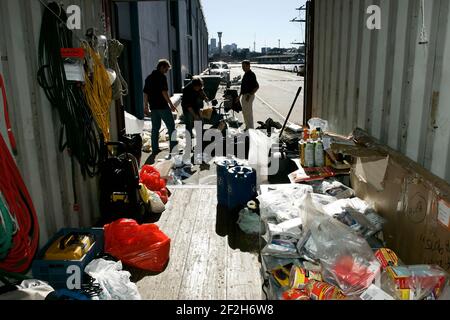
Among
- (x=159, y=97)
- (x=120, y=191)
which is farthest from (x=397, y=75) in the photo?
(x=159, y=97)

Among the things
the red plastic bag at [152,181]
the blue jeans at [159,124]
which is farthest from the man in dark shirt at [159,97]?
the red plastic bag at [152,181]

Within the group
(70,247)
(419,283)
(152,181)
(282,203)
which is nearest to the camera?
(419,283)

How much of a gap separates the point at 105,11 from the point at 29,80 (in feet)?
8.10

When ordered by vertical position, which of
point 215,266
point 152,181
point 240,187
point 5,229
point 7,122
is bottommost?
point 215,266

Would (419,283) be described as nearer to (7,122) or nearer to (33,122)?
(7,122)

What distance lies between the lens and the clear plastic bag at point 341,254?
2641 mm

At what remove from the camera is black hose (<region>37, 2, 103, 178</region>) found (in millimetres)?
3705

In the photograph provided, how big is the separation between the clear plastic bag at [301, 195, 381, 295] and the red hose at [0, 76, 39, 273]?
7.54 feet

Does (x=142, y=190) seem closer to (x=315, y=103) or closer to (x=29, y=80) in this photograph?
(x=29, y=80)

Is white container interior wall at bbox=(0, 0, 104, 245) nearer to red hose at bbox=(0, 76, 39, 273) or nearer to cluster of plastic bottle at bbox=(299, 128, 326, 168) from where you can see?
red hose at bbox=(0, 76, 39, 273)

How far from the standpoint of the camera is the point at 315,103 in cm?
668

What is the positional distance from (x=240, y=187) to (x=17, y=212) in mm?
2668

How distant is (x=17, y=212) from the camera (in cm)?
302
